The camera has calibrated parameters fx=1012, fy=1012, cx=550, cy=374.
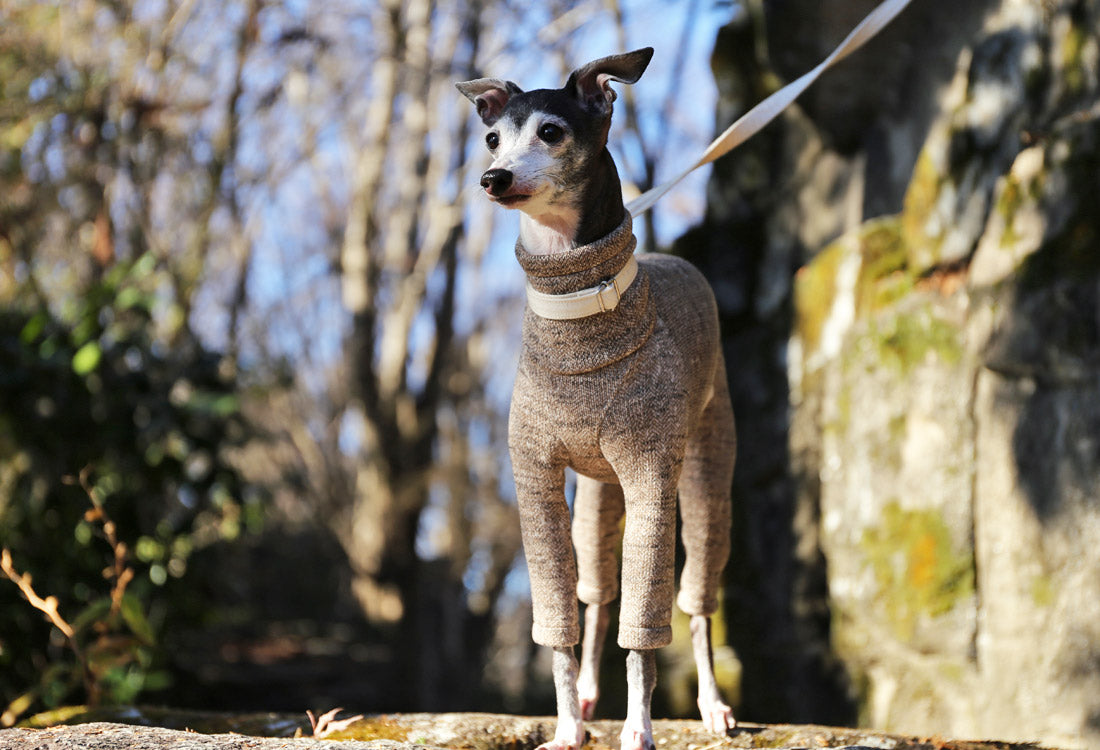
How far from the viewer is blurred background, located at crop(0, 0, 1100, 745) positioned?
4.02m

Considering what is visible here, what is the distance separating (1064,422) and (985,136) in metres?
1.32

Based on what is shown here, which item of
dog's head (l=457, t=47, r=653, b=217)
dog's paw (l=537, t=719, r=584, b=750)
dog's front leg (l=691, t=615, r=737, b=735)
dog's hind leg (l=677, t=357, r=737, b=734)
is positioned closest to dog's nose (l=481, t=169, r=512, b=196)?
dog's head (l=457, t=47, r=653, b=217)

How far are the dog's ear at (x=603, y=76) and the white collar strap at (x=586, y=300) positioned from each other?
42cm

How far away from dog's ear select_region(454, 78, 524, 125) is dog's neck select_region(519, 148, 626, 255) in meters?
0.31

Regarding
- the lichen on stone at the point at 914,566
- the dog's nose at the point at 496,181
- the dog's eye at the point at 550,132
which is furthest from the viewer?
the lichen on stone at the point at 914,566

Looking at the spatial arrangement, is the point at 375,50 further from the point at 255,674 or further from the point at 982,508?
the point at 982,508

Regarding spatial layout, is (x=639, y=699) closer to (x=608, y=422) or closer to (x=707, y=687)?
(x=707, y=687)

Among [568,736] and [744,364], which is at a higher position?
[744,364]

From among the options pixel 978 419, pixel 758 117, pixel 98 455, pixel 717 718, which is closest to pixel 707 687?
pixel 717 718

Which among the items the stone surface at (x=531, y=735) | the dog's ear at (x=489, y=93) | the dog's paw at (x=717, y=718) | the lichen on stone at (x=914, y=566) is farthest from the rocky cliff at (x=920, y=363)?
the dog's ear at (x=489, y=93)

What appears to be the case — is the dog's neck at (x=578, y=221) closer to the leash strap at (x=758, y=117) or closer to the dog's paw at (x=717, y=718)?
Result: the leash strap at (x=758, y=117)

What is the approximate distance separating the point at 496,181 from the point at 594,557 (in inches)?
49.1

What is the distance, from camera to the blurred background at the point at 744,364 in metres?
4.02

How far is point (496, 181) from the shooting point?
2217mm
